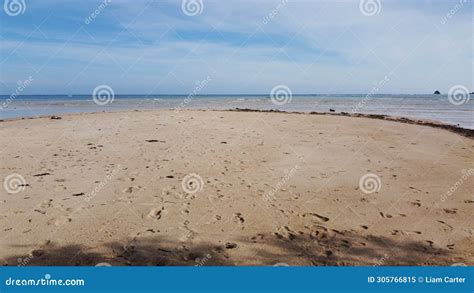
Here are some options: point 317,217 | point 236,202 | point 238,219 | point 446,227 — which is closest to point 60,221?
point 238,219

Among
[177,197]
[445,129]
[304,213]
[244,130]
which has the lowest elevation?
[304,213]

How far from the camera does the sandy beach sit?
505cm

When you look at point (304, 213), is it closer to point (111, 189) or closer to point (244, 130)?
point (111, 189)

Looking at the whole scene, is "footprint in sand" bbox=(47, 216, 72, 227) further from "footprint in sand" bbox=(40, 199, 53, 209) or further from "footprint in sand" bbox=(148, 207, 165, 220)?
"footprint in sand" bbox=(148, 207, 165, 220)

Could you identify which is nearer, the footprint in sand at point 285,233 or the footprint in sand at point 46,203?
the footprint in sand at point 285,233

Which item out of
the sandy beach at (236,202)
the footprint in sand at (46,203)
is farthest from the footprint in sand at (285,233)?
the footprint in sand at (46,203)

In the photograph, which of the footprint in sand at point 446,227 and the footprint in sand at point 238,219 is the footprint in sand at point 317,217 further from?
the footprint in sand at point 446,227

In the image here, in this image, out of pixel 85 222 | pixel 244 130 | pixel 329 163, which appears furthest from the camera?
pixel 244 130

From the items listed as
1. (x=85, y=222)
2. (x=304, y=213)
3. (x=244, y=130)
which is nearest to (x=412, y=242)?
(x=304, y=213)

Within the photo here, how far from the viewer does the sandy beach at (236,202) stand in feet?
16.6

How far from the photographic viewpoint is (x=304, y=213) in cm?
638

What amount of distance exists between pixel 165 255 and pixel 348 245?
2.52m

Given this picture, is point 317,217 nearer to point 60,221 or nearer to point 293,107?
point 60,221

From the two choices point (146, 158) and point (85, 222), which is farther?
point (146, 158)
